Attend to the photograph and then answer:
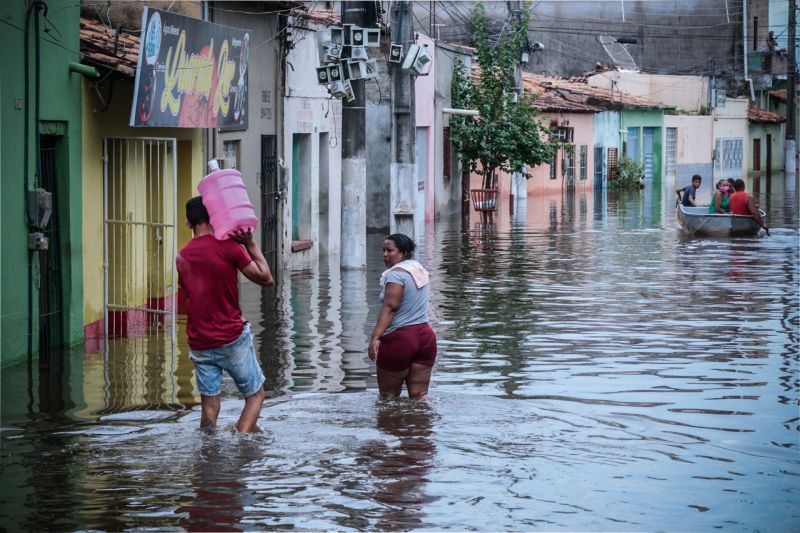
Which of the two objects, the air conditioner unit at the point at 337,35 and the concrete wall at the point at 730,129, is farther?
the concrete wall at the point at 730,129

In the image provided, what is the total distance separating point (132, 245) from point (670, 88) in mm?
52167

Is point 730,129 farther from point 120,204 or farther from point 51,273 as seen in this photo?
point 51,273

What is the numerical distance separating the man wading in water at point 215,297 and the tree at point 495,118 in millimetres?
28919

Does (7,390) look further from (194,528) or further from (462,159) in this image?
(462,159)

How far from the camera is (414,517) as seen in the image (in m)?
6.71

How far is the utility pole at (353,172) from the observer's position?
2009cm

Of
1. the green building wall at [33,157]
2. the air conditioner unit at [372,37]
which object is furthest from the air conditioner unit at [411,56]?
the green building wall at [33,157]

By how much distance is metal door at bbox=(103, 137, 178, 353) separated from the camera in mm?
13477

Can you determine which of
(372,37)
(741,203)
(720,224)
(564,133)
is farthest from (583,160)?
(372,37)

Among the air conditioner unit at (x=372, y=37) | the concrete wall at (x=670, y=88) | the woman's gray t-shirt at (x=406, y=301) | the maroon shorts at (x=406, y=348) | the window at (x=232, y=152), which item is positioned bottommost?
the maroon shorts at (x=406, y=348)

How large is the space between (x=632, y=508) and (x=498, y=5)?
156 feet

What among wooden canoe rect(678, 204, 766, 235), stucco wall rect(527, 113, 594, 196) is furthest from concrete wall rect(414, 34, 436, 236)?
stucco wall rect(527, 113, 594, 196)

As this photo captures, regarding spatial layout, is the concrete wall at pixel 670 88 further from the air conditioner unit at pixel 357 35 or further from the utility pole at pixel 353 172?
the air conditioner unit at pixel 357 35

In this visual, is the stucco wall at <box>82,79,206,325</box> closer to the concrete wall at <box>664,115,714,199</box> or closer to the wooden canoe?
the wooden canoe
